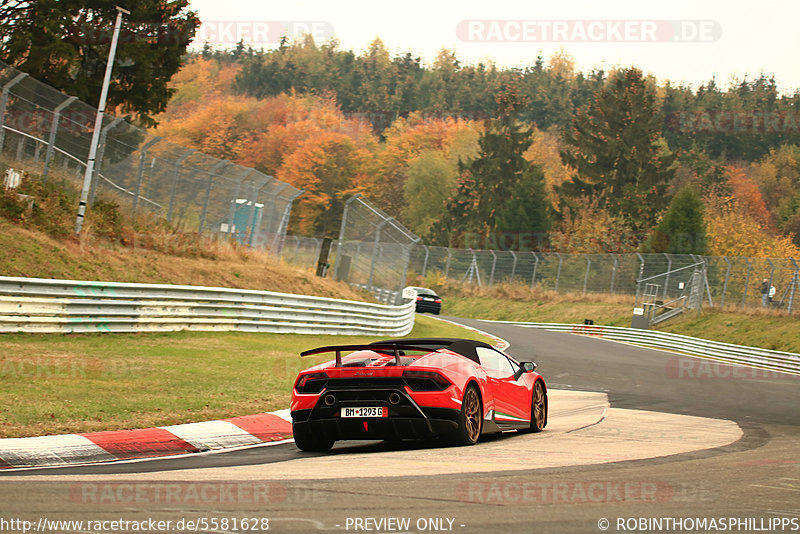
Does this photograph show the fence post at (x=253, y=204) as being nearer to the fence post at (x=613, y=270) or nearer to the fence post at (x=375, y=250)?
the fence post at (x=375, y=250)

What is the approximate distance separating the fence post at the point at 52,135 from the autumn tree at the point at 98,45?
207 inches

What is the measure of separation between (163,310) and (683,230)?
124ft

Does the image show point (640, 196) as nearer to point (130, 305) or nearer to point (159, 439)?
point (130, 305)

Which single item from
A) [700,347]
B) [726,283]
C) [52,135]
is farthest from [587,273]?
[52,135]

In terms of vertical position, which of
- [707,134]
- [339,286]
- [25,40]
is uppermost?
[707,134]

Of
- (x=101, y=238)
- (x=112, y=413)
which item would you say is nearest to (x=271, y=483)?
(x=112, y=413)

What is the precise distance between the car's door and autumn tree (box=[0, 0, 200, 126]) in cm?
1921

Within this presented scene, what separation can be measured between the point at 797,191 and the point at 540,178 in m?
35.9

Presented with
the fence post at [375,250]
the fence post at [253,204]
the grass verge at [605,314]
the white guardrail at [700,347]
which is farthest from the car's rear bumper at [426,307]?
the fence post at [253,204]

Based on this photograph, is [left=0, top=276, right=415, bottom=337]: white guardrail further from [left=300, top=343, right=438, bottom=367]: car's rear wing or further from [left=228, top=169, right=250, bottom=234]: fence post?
[left=300, top=343, right=438, bottom=367]: car's rear wing

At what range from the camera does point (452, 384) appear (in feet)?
26.6

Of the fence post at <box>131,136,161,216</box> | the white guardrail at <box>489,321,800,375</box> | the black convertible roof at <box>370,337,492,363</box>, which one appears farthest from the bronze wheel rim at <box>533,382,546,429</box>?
the white guardrail at <box>489,321,800,375</box>

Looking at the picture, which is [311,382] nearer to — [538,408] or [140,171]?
[538,408]

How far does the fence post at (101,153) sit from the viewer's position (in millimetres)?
21203
